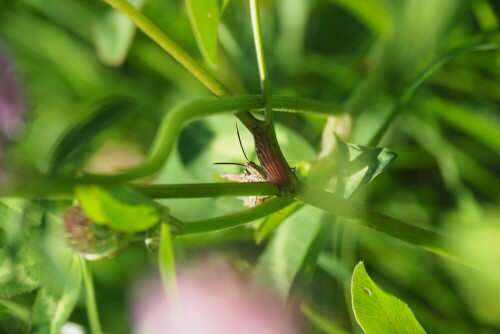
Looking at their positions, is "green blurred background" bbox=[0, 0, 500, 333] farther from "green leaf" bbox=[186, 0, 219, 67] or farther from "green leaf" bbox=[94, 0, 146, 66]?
"green leaf" bbox=[186, 0, 219, 67]

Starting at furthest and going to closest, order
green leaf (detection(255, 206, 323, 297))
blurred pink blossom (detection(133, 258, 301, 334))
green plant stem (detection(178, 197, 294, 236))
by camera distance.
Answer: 1. blurred pink blossom (detection(133, 258, 301, 334))
2. green leaf (detection(255, 206, 323, 297))
3. green plant stem (detection(178, 197, 294, 236))

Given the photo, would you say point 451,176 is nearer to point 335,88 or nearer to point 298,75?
point 335,88

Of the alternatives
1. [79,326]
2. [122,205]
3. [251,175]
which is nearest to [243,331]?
[79,326]

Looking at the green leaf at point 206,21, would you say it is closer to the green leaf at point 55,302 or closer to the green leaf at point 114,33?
the green leaf at point 55,302

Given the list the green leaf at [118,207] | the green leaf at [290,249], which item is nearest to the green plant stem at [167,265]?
the green leaf at [118,207]

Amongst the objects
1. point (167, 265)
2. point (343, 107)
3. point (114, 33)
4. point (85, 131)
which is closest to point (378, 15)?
point (343, 107)

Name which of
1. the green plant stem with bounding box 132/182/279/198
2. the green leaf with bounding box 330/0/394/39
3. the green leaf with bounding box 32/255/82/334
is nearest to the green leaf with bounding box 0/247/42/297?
the green leaf with bounding box 32/255/82/334

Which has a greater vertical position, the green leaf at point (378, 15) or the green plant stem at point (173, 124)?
the green leaf at point (378, 15)
